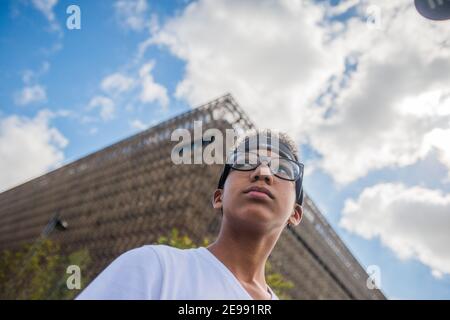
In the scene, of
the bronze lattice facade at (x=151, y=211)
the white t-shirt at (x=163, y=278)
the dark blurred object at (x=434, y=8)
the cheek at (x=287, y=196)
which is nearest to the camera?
the white t-shirt at (x=163, y=278)

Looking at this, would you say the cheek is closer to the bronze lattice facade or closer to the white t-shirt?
the white t-shirt

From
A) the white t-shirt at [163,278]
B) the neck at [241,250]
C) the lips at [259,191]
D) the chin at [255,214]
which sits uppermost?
the lips at [259,191]

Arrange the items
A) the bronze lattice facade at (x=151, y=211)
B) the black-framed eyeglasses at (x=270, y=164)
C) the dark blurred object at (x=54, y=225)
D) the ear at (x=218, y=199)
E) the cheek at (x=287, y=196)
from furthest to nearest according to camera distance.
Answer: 1. the bronze lattice facade at (x=151, y=211)
2. the dark blurred object at (x=54, y=225)
3. the ear at (x=218, y=199)
4. the black-framed eyeglasses at (x=270, y=164)
5. the cheek at (x=287, y=196)

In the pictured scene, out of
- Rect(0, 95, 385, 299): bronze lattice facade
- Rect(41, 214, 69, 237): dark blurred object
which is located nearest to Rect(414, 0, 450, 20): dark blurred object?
Rect(41, 214, 69, 237): dark blurred object

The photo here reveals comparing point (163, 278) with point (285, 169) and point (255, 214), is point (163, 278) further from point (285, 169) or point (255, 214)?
point (285, 169)

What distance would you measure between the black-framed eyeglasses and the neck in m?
0.33

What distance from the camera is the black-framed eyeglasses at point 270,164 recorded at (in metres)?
1.81

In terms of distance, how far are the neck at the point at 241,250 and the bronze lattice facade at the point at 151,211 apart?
22440 millimetres

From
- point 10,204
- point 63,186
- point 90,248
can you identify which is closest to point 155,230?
point 90,248

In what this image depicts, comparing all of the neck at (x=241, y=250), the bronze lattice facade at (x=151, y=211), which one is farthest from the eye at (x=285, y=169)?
the bronze lattice facade at (x=151, y=211)

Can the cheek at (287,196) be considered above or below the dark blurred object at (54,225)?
below

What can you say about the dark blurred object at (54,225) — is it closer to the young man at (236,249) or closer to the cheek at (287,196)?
the young man at (236,249)

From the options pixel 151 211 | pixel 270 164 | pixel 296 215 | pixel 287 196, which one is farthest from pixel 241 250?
pixel 151 211
